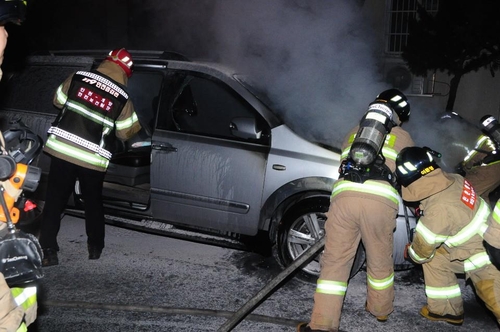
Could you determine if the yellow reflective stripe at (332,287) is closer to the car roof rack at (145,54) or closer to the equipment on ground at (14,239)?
the equipment on ground at (14,239)

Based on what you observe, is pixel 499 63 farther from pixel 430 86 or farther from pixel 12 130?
pixel 12 130

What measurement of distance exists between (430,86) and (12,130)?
436 inches

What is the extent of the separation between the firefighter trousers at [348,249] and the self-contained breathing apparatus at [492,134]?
1.73 m

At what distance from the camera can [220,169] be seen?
4719mm

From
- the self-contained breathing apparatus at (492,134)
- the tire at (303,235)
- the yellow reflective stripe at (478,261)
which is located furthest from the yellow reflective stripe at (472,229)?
the self-contained breathing apparatus at (492,134)

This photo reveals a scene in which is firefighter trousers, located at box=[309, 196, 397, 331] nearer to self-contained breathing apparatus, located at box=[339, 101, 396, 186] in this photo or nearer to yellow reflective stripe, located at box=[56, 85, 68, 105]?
self-contained breathing apparatus, located at box=[339, 101, 396, 186]

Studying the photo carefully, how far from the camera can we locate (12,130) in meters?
2.90

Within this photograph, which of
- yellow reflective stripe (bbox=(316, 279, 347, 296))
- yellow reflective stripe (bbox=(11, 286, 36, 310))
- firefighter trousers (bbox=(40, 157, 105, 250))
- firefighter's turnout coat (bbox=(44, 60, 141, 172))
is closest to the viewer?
yellow reflective stripe (bbox=(11, 286, 36, 310))

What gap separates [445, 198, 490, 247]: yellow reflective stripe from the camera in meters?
3.63

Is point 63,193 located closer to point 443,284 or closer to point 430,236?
point 430,236

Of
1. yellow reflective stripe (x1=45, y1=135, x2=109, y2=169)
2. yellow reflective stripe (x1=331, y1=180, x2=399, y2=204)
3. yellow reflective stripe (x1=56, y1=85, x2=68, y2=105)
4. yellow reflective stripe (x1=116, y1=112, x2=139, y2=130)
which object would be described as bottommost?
yellow reflective stripe (x1=45, y1=135, x2=109, y2=169)

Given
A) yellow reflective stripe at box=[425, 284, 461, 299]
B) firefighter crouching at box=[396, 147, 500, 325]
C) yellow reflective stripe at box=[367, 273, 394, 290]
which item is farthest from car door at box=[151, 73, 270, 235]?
yellow reflective stripe at box=[425, 284, 461, 299]

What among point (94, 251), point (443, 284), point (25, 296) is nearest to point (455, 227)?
point (443, 284)

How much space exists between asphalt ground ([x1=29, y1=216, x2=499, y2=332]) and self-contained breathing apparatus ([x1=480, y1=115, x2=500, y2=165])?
1122 mm
